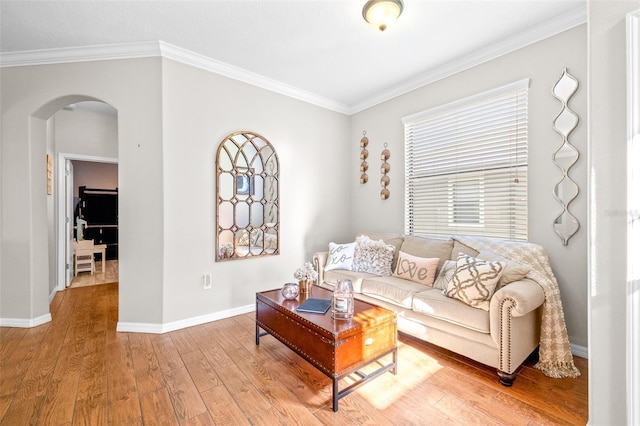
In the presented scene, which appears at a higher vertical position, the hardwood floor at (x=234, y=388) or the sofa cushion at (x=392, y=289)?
the sofa cushion at (x=392, y=289)

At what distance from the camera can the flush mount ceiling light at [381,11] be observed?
2072 millimetres

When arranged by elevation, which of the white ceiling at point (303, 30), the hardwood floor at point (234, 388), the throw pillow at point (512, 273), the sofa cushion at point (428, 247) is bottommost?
the hardwood floor at point (234, 388)

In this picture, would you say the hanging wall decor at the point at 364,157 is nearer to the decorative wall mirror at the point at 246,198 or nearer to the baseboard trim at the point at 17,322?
the decorative wall mirror at the point at 246,198

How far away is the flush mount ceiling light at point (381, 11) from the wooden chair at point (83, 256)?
582 cm

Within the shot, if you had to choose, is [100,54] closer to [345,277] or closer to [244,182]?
[244,182]

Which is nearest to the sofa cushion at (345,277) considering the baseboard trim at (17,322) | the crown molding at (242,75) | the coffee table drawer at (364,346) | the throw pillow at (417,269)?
the throw pillow at (417,269)

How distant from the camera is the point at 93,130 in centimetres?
445

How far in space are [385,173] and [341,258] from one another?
1380 millimetres

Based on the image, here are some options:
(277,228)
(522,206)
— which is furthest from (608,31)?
(277,228)

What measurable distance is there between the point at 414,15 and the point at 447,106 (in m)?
1.16

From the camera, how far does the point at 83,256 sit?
17.3 ft

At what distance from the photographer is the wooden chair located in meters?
5.06

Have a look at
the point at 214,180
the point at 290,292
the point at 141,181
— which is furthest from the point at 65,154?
the point at 290,292

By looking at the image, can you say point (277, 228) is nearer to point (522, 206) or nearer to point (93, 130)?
point (522, 206)
